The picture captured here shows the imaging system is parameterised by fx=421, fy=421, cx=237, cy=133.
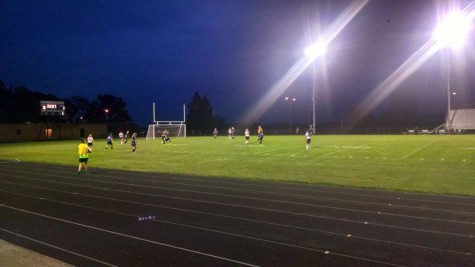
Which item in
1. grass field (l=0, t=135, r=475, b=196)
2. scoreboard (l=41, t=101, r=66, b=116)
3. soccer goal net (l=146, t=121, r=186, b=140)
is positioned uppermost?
scoreboard (l=41, t=101, r=66, b=116)

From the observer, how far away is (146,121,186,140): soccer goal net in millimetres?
64875

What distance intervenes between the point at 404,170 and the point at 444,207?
8.62 metres

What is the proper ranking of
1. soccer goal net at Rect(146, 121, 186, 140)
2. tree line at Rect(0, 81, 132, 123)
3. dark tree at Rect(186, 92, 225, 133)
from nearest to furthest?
1. soccer goal net at Rect(146, 121, 186, 140)
2. tree line at Rect(0, 81, 132, 123)
3. dark tree at Rect(186, 92, 225, 133)

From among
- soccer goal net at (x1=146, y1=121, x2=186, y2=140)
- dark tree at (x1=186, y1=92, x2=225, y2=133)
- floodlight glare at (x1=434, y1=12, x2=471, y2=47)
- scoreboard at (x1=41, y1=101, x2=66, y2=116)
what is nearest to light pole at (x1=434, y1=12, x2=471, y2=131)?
floodlight glare at (x1=434, y1=12, x2=471, y2=47)

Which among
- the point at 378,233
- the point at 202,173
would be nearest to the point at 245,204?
the point at 378,233

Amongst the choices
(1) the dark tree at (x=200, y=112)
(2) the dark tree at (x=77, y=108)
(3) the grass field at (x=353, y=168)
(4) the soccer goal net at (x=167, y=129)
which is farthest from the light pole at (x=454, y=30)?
(2) the dark tree at (x=77, y=108)

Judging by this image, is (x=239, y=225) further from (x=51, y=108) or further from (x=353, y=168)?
(x=51, y=108)

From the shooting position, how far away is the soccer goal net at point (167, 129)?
213 ft

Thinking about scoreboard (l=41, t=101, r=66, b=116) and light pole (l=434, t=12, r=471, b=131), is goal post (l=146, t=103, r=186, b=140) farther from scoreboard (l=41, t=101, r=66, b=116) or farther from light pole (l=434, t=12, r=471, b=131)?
light pole (l=434, t=12, r=471, b=131)

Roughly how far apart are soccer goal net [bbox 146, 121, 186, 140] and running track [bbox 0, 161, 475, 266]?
49.8 metres

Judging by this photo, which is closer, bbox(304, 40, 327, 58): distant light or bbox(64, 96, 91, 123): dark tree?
bbox(304, 40, 327, 58): distant light

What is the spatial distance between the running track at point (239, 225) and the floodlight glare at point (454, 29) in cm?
3398

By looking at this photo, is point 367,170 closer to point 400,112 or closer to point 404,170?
point 404,170

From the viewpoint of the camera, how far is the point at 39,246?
779cm
